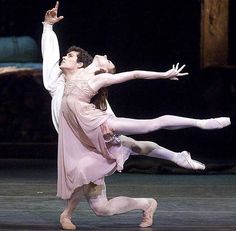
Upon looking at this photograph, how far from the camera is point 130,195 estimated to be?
13844 mm

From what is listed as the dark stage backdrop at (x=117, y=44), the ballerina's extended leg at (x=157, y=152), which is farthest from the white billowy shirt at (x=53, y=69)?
the dark stage backdrop at (x=117, y=44)

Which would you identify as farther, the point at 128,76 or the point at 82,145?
the point at 82,145

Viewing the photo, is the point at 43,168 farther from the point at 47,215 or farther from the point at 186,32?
the point at 47,215

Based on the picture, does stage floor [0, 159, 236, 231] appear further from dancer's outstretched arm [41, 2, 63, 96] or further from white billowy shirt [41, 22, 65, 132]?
dancer's outstretched arm [41, 2, 63, 96]

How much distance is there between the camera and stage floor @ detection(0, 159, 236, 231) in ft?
37.0

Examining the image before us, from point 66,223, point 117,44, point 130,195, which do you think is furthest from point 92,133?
point 117,44

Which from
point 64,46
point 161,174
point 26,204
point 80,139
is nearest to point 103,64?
point 80,139

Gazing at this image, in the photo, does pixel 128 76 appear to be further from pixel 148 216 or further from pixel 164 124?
pixel 148 216

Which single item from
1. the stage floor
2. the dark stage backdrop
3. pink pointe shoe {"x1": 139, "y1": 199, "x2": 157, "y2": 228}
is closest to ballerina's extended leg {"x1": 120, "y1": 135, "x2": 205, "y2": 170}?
pink pointe shoe {"x1": 139, "y1": 199, "x2": 157, "y2": 228}

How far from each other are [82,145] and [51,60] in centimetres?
114

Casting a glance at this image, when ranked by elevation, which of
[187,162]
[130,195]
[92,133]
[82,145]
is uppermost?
[92,133]

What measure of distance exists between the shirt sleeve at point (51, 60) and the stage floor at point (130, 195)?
1.31m

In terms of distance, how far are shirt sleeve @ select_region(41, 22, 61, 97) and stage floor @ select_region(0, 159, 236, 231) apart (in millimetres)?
1312

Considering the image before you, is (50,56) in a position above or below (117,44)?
above
